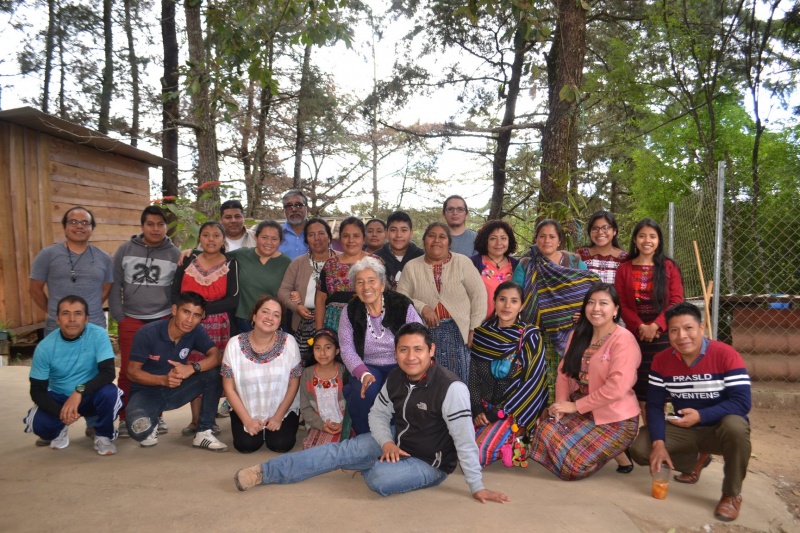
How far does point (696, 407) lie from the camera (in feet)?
10.5

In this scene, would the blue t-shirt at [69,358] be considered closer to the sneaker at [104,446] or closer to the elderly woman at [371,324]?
the sneaker at [104,446]

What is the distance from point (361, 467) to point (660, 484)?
5.42 feet

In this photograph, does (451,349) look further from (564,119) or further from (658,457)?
(564,119)

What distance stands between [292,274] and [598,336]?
2.30m

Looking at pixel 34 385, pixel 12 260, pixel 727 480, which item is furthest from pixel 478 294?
pixel 12 260

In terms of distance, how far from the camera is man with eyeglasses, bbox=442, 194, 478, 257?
15.7 feet

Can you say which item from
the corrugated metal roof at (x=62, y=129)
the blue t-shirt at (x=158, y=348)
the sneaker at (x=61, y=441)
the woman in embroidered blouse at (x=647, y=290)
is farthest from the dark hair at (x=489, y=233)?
the corrugated metal roof at (x=62, y=129)

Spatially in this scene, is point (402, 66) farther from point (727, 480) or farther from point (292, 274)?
point (727, 480)

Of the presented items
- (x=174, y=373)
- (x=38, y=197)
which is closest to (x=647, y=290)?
(x=174, y=373)

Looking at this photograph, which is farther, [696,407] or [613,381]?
[613,381]

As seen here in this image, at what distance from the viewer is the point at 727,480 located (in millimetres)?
2924

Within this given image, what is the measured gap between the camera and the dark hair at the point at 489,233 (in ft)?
13.7

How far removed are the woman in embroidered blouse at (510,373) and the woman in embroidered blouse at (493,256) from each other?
1.20 ft

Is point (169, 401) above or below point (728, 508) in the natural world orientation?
above
